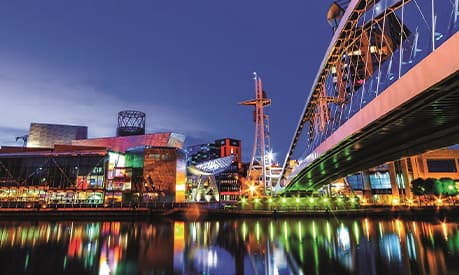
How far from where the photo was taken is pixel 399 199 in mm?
71688

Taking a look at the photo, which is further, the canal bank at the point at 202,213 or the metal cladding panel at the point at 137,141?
the metal cladding panel at the point at 137,141

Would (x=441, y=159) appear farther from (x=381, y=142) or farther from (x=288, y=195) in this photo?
(x=381, y=142)

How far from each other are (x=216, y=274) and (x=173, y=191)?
58466mm

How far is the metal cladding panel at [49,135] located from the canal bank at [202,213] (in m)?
55.9

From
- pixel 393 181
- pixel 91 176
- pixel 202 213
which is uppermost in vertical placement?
pixel 91 176

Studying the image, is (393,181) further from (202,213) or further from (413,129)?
(413,129)

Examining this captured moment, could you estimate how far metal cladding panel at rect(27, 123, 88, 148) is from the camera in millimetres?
95188

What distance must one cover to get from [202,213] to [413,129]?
115 ft

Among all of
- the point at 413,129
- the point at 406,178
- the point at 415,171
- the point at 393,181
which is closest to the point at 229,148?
the point at 393,181

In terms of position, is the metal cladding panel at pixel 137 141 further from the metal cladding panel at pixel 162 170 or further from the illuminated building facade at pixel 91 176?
the metal cladding panel at pixel 162 170

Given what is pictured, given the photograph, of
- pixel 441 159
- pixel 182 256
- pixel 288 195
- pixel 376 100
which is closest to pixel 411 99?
pixel 376 100

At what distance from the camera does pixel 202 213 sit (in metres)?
44.3

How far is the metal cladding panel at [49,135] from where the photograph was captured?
9519cm

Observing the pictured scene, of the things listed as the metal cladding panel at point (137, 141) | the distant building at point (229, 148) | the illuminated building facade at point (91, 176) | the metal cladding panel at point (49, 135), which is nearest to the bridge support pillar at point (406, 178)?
the illuminated building facade at point (91, 176)
